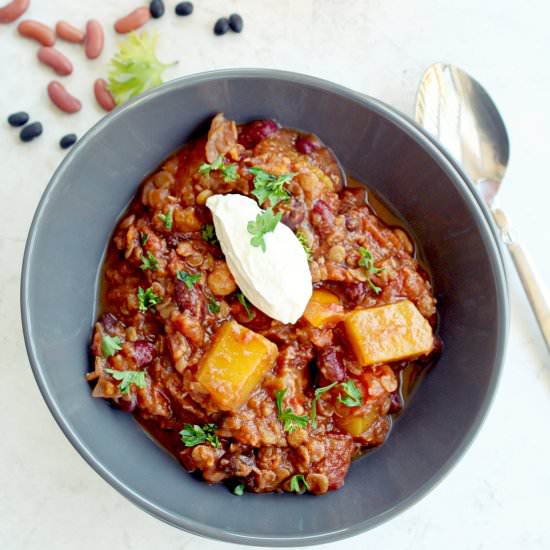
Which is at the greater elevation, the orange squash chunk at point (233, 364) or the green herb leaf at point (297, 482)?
the orange squash chunk at point (233, 364)

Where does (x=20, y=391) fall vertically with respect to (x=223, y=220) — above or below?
below

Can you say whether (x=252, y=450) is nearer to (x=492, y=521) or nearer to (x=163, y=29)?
(x=492, y=521)

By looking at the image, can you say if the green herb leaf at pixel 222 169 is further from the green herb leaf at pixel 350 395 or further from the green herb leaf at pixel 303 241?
the green herb leaf at pixel 350 395

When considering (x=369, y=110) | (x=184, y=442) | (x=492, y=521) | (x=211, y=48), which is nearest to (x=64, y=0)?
(x=211, y=48)

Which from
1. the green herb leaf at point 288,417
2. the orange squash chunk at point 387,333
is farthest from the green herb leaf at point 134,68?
the green herb leaf at point 288,417

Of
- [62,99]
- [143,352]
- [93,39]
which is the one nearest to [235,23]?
[93,39]

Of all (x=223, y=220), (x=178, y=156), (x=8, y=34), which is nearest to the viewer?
(x=223, y=220)

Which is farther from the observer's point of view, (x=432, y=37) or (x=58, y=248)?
(x=432, y=37)
